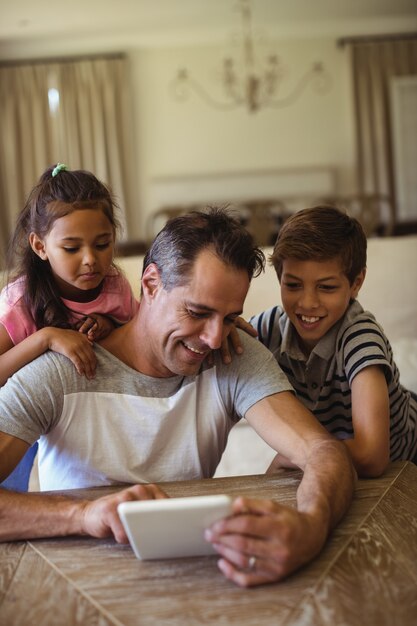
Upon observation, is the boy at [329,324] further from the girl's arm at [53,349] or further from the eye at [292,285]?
the girl's arm at [53,349]

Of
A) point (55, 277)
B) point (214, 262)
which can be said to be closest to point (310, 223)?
point (214, 262)

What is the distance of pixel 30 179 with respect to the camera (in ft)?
28.4

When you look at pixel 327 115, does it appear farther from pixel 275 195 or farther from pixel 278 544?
pixel 278 544

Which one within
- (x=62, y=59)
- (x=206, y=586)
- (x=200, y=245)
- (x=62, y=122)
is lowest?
A: (x=206, y=586)

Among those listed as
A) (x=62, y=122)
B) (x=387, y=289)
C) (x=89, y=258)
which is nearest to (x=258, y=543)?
(x=89, y=258)

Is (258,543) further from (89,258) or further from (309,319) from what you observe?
(89,258)

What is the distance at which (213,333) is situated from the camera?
1463mm

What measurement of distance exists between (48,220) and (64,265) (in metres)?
0.13

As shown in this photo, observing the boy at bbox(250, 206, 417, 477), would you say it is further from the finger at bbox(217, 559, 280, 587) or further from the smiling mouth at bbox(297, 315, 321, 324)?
the finger at bbox(217, 559, 280, 587)

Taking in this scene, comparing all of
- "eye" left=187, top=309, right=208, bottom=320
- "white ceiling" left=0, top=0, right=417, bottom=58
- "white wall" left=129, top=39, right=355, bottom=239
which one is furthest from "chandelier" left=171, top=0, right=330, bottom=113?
"eye" left=187, top=309, right=208, bottom=320

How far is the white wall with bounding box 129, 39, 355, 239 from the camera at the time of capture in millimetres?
8703

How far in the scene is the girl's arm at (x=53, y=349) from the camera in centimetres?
154

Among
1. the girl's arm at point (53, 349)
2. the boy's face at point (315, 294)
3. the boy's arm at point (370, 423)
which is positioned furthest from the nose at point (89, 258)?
the boy's arm at point (370, 423)

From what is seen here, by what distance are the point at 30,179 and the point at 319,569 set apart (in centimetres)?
805
